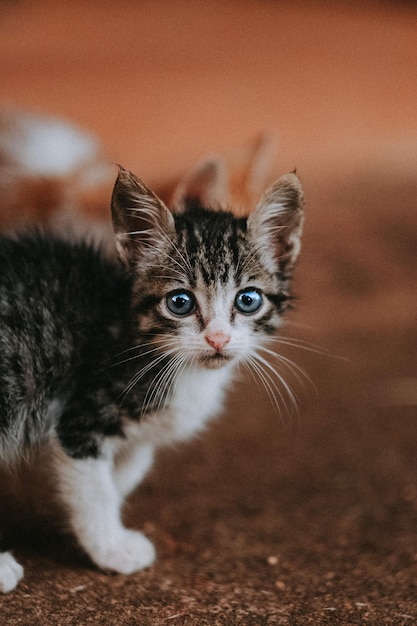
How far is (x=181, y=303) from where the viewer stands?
141 centimetres

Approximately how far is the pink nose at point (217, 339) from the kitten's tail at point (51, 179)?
82 centimetres

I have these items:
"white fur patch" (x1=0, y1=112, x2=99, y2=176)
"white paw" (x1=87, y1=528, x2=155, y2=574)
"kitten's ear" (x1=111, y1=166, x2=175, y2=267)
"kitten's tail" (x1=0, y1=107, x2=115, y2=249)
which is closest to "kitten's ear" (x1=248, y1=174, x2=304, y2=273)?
"kitten's ear" (x1=111, y1=166, x2=175, y2=267)

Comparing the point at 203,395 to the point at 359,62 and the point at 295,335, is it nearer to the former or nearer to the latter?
the point at 295,335

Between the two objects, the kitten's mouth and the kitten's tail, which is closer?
the kitten's mouth

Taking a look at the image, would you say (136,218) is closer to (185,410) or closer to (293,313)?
(185,410)

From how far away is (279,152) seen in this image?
150 inches

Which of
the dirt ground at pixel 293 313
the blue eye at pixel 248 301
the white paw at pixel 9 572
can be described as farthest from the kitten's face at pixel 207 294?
the white paw at pixel 9 572

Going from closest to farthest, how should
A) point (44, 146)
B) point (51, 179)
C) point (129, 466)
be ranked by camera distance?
point (129, 466), point (51, 179), point (44, 146)

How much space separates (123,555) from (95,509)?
0.11 m

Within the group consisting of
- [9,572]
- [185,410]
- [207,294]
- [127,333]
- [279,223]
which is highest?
[279,223]

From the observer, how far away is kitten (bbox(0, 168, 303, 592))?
1419 millimetres

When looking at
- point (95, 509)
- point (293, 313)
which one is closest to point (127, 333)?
point (95, 509)

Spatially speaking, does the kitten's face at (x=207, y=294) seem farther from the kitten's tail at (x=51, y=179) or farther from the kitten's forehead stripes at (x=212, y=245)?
the kitten's tail at (x=51, y=179)

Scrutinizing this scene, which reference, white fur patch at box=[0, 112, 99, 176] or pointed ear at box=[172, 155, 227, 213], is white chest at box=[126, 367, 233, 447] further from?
white fur patch at box=[0, 112, 99, 176]
